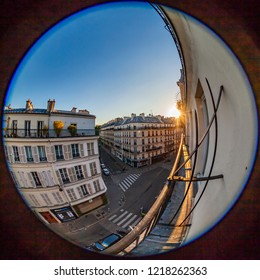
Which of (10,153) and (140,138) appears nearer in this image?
(10,153)

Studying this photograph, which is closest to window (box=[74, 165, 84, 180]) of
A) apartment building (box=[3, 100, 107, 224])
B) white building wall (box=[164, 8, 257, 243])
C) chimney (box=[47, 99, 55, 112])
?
apartment building (box=[3, 100, 107, 224])

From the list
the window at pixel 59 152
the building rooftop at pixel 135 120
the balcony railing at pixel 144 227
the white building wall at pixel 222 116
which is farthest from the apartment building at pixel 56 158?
the white building wall at pixel 222 116

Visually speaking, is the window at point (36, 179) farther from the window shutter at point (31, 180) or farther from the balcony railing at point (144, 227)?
the balcony railing at point (144, 227)

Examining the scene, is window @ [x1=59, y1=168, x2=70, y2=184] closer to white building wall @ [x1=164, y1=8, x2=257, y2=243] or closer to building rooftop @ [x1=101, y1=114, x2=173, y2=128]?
building rooftop @ [x1=101, y1=114, x2=173, y2=128]

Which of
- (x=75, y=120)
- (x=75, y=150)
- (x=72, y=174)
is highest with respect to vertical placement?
(x=75, y=120)

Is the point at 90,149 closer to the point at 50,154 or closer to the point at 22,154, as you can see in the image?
the point at 50,154

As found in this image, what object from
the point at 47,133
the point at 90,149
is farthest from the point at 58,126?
the point at 90,149
